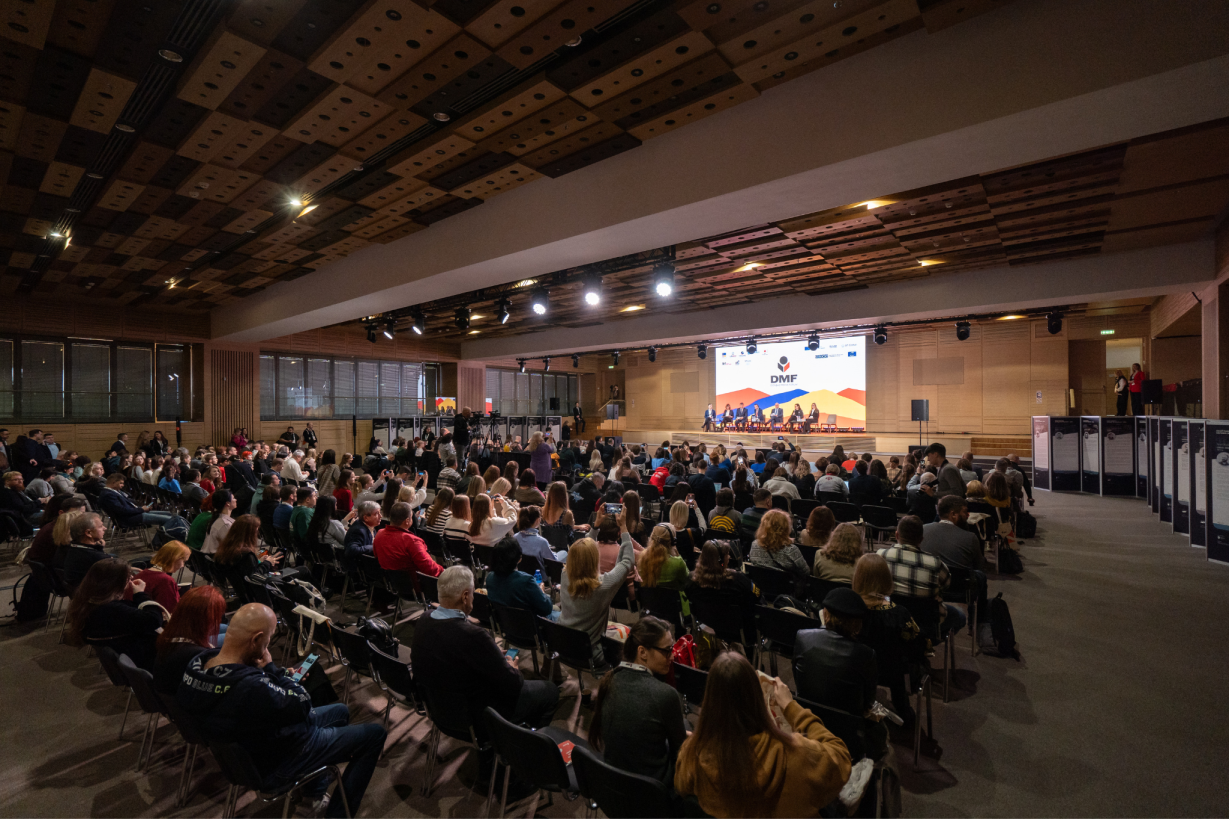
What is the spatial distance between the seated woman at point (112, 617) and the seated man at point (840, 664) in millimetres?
3500

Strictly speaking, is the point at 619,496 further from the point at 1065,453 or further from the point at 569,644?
the point at 1065,453

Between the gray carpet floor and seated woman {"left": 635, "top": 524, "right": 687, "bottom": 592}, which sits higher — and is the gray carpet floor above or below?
below

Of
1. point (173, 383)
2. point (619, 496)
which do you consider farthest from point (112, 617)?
point (173, 383)

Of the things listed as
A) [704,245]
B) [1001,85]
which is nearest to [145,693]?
[1001,85]

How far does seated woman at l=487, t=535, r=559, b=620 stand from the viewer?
3.48 meters

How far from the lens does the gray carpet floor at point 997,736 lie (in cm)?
260

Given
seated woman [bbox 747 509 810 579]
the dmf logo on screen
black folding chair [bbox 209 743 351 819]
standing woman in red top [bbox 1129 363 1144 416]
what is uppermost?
the dmf logo on screen

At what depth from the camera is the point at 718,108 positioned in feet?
12.9

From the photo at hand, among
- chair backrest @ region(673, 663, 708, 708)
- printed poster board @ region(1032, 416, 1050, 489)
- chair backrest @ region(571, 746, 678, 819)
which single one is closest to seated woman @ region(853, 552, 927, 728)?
chair backrest @ region(673, 663, 708, 708)

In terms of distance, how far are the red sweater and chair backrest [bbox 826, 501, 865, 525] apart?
4.77m

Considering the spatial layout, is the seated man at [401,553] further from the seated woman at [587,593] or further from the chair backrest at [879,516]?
the chair backrest at [879,516]

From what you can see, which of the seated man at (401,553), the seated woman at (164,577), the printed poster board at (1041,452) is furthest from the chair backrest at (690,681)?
the printed poster board at (1041,452)

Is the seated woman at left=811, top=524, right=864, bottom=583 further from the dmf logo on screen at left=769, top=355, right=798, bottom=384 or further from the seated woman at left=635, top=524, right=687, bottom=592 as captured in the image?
the dmf logo on screen at left=769, top=355, right=798, bottom=384

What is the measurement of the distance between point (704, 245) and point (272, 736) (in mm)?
6830
